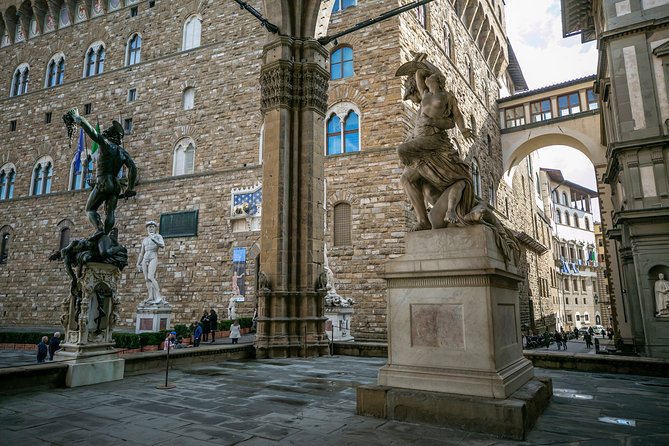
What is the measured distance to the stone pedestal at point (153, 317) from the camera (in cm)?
1538

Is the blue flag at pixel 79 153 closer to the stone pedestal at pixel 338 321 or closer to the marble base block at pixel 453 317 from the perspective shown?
the stone pedestal at pixel 338 321

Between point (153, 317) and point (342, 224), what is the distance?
7.65 m

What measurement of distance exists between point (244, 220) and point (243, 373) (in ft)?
43.1

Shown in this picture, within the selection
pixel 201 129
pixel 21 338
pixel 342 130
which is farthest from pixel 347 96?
pixel 21 338

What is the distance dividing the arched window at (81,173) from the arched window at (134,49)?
582 cm

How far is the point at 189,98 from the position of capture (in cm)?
2208

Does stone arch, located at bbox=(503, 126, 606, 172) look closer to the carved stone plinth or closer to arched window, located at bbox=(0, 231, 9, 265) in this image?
the carved stone plinth

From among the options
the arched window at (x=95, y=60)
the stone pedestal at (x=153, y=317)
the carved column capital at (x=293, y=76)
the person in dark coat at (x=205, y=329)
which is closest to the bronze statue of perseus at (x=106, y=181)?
the carved column capital at (x=293, y=76)

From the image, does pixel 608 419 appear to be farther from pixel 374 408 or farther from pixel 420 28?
pixel 420 28

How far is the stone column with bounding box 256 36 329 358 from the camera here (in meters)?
8.62

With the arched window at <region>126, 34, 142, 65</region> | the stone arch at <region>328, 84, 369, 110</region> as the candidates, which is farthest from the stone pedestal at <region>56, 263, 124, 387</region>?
the arched window at <region>126, 34, 142, 65</region>

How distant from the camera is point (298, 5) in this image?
32.2ft

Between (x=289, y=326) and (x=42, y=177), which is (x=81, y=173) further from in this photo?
(x=289, y=326)

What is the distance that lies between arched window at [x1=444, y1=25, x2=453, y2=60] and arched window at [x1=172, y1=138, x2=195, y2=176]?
44.6 feet
